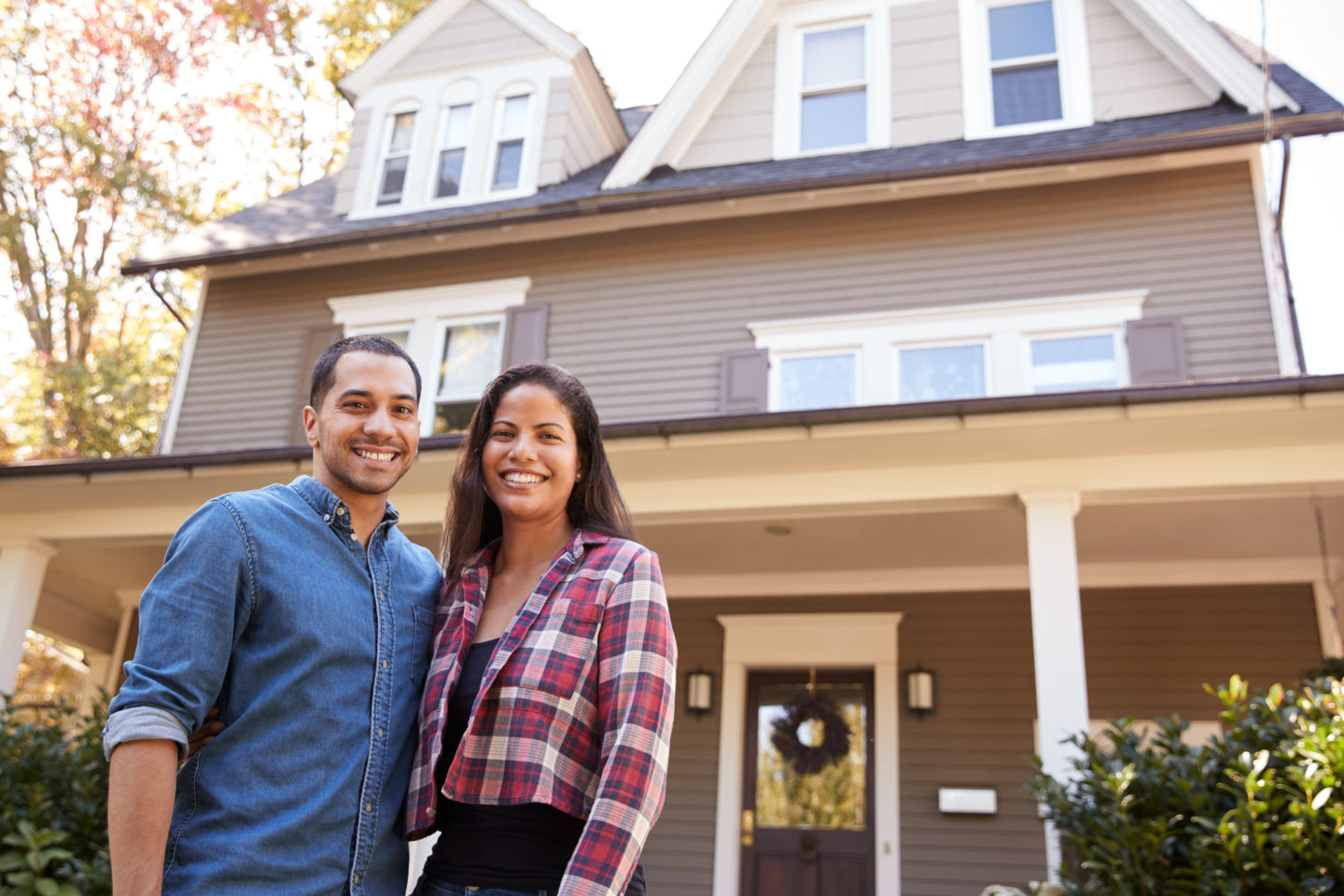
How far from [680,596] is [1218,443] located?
163 inches

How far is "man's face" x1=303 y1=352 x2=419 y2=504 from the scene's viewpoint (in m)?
1.92

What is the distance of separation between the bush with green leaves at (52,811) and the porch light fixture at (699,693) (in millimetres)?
3869

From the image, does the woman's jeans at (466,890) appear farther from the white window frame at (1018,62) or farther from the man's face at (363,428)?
the white window frame at (1018,62)

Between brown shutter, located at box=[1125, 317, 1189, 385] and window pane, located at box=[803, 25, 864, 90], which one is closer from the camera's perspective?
brown shutter, located at box=[1125, 317, 1189, 385]

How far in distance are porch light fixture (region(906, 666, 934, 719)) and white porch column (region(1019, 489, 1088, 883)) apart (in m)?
2.01

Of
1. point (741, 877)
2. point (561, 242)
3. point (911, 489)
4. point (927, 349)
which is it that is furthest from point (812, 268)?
point (741, 877)

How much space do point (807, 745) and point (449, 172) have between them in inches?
244

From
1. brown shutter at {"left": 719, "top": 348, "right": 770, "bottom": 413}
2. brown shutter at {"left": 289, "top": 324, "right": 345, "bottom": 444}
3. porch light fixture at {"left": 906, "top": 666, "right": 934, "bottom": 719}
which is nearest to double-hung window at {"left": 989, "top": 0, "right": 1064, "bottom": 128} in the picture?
brown shutter at {"left": 719, "top": 348, "right": 770, "bottom": 413}

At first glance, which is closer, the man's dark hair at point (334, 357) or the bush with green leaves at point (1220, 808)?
the man's dark hair at point (334, 357)

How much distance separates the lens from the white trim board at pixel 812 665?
7477 millimetres

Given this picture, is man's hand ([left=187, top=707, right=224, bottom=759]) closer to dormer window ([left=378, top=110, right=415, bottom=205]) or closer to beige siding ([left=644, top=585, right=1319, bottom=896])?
beige siding ([left=644, top=585, right=1319, bottom=896])

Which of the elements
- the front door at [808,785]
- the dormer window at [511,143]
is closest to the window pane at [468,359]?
the dormer window at [511,143]

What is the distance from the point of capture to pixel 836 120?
9.38 metres

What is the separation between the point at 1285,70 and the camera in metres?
8.62
